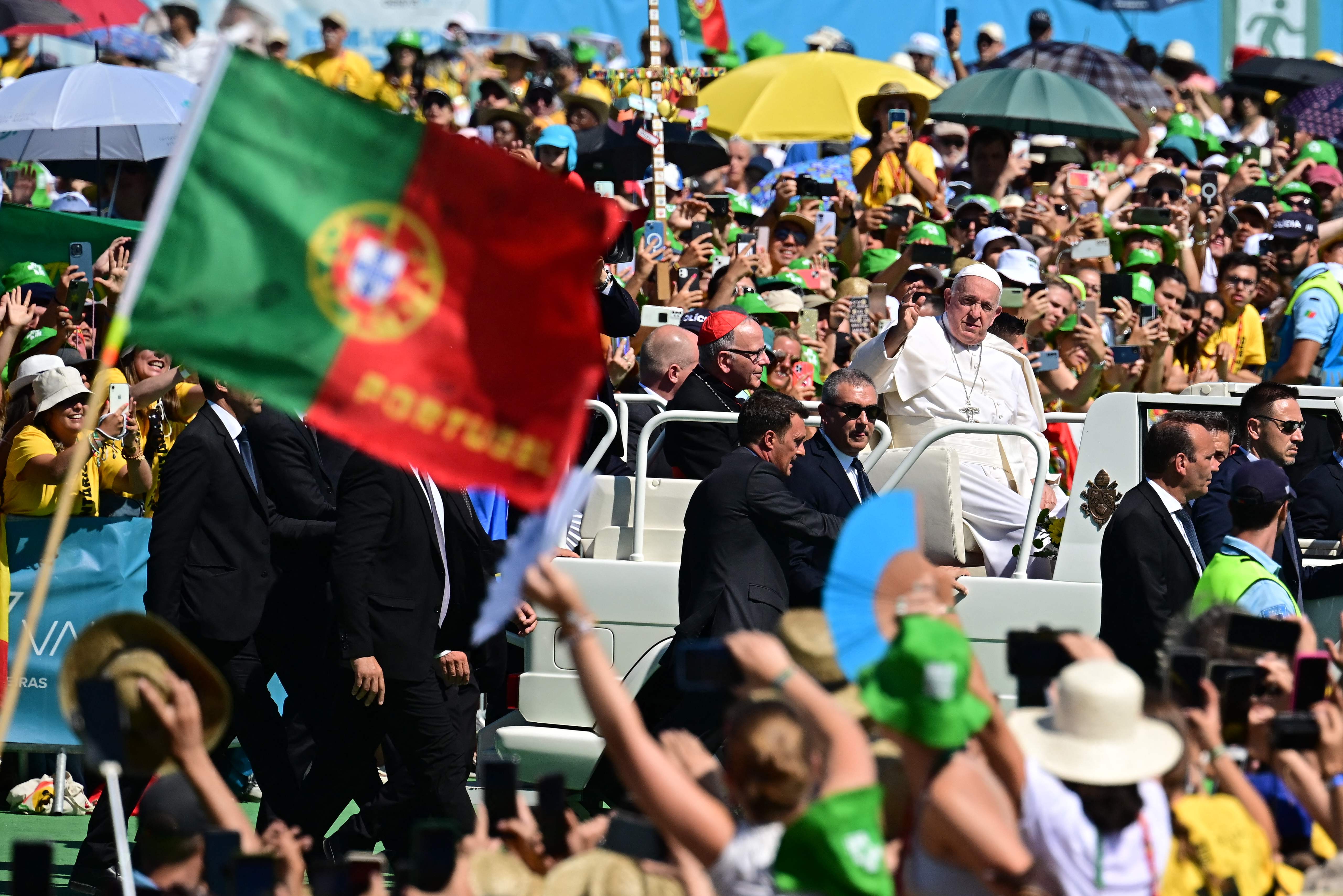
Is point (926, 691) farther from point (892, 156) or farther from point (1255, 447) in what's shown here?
point (892, 156)

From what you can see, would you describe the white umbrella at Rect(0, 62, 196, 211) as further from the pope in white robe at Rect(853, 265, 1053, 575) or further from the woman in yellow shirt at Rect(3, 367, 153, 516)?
the pope in white robe at Rect(853, 265, 1053, 575)

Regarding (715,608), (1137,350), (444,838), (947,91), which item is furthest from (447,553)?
(947,91)

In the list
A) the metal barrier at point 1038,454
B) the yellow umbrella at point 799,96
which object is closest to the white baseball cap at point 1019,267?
the metal barrier at point 1038,454

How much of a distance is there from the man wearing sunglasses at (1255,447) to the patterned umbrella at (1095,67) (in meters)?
9.22

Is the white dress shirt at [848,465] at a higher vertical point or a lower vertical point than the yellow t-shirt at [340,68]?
lower

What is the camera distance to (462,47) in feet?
64.2

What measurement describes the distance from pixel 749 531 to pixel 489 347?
2.88m

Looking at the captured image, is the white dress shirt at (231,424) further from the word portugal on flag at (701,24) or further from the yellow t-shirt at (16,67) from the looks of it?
the yellow t-shirt at (16,67)

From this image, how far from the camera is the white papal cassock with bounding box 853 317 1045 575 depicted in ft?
26.1

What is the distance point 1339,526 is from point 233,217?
16.2 feet

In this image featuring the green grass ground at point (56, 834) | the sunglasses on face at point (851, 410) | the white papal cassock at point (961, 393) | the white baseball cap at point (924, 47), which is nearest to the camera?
the sunglasses on face at point (851, 410)

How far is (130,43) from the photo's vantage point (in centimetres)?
1460

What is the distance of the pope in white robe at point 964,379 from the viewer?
7984mm

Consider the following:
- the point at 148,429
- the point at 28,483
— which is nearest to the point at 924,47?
the point at 148,429
